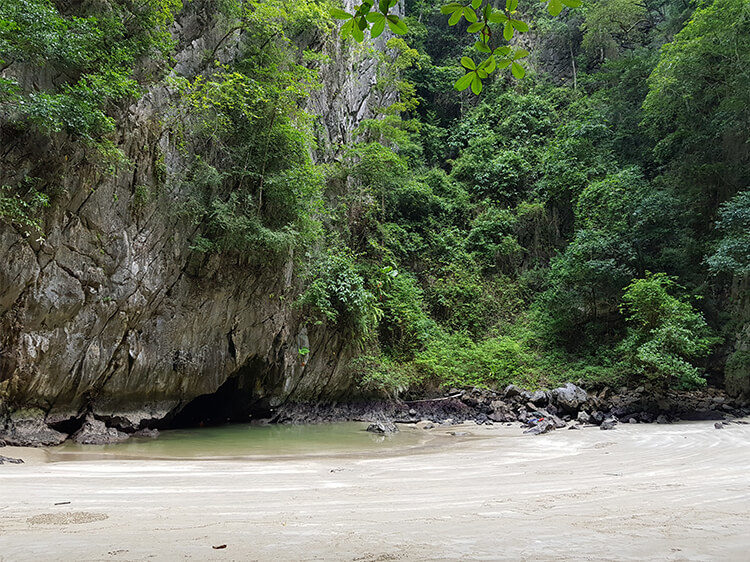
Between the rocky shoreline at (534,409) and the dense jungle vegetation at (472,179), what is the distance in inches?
25.0

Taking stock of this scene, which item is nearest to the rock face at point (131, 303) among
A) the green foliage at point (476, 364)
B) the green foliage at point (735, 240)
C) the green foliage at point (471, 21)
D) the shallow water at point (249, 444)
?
the shallow water at point (249, 444)

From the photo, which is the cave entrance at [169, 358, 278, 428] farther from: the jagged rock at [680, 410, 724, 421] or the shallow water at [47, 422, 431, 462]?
the jagged rock at [680, 410, 724, 421]

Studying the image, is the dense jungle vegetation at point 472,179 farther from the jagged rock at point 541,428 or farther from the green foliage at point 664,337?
the jagged rock at point 541,428

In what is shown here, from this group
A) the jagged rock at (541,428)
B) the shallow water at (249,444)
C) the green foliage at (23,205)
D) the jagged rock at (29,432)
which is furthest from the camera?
the jagged rock at (541,428)

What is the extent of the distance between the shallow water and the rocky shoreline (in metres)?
0.71

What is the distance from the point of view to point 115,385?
9016 mm

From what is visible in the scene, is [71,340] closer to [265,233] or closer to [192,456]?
[192,456]

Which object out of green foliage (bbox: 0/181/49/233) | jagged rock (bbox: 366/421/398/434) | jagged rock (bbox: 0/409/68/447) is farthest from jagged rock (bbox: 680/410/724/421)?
green foliage (bbox: 0/181/49/233)

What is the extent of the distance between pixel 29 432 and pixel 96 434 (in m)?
1.09

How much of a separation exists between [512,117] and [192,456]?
65.6 ft

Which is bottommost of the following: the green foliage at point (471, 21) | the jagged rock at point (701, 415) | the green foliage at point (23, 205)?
the jagged rock at point (701, 415)

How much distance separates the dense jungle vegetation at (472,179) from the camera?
859cm

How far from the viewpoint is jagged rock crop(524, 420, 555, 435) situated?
1009 centimetres

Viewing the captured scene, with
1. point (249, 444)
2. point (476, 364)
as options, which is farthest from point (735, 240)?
point (249, 444)
